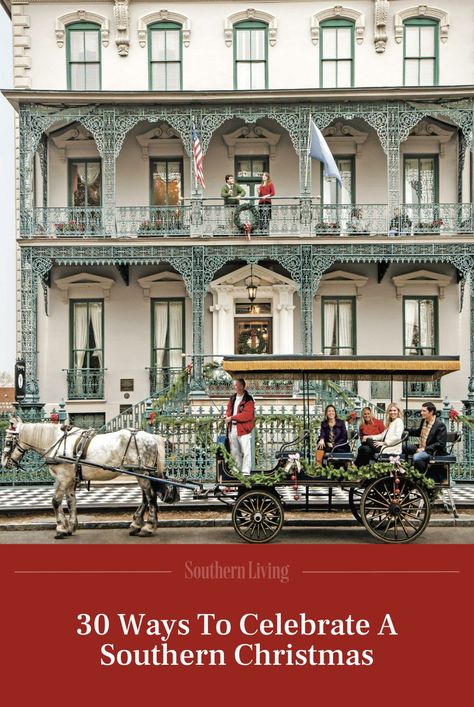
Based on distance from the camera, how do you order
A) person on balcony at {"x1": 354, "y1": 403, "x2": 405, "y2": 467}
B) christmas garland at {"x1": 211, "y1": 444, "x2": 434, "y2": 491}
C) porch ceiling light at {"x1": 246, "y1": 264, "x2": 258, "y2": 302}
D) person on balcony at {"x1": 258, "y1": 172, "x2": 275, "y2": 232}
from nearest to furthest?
christmas garland at {"x1": 211, "y1": 444, "x2": 434, "y2": 491} < person on balcony at {"x1": 354, "y1": 403, "x2": 405, "y2": 467} < person on balcony at {"x1": 258, "y1": 172, "x2": 275, "y2": 232} < porch ceiling light at {"x1": 246, "y1": 264, "x2": 258, "y2": 302}

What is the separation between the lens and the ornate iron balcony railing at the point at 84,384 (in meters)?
20.8

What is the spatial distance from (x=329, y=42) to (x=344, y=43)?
0.47 meters

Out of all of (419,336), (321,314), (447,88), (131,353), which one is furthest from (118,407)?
(447,88)

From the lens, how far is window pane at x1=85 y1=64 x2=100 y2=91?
21.0 meters

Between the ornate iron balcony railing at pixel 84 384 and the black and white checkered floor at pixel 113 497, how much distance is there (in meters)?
5.67

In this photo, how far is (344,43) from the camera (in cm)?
2094

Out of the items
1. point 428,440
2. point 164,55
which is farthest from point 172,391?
point 164,55

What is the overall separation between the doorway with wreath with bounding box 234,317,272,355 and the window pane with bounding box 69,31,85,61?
9.49 metres

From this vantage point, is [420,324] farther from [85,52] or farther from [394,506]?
[85,52]

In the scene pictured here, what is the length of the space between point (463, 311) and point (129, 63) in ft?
42.4

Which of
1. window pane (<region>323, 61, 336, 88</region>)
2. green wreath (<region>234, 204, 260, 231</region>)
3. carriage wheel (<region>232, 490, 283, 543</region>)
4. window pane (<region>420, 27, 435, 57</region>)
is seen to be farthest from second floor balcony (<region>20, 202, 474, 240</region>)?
carriage wheel (<region>232, 490, 283, 543</region>)

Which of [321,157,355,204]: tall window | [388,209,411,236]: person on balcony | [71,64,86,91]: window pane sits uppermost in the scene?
[71,64,86,91]: window pane

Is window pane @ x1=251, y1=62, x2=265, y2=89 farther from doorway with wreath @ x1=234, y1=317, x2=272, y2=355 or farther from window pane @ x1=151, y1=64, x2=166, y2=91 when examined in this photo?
doorway with wreath @ x1=234, y1=317, x2=272, y2=355

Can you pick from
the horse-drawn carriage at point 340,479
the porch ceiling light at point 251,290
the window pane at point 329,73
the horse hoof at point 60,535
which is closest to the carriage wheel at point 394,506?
the horse-drawn carriage at point 340,479
